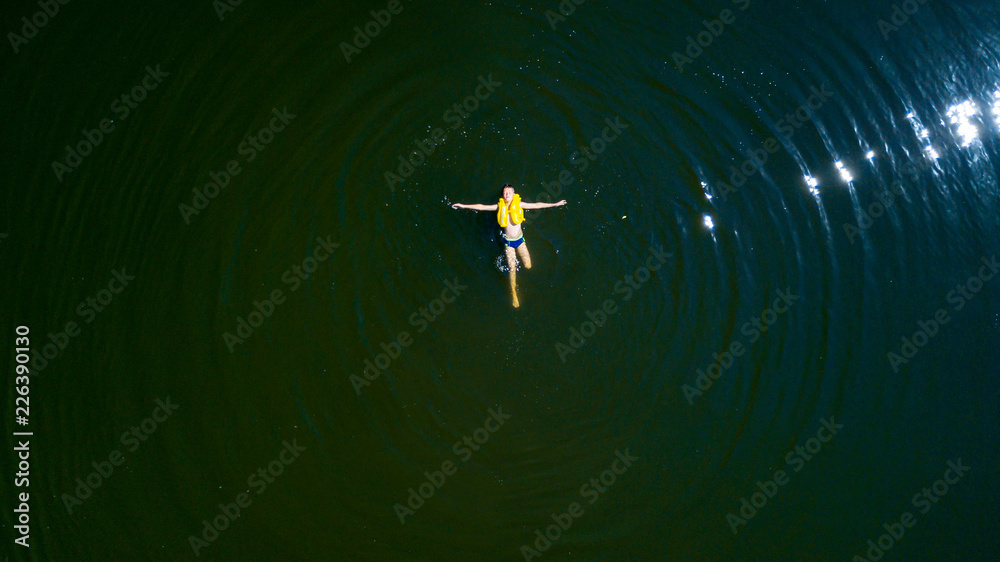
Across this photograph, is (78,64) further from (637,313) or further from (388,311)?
(637,313)

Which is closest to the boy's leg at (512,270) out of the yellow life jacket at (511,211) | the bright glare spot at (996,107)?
the yellow life jacket at (511,211)

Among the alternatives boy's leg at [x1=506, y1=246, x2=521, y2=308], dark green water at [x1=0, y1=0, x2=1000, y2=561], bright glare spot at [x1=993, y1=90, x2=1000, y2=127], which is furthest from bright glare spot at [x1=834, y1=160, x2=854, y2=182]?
boy's leg at [x1=506, y1=246, x2=521, y2=308]

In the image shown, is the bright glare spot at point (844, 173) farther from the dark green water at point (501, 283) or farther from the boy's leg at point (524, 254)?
the boy's leg at point (524, 254)

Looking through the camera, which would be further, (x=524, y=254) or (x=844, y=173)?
(x=844, y=173)

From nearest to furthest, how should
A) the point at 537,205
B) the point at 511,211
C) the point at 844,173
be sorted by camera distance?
the point at 511,211 < the point at 537,205 < the point at 844,173

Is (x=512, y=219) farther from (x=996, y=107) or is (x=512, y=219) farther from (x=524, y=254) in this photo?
(x=996, y=107)

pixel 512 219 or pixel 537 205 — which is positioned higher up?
pixel 537 205

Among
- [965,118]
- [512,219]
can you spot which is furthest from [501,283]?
[965,118]
